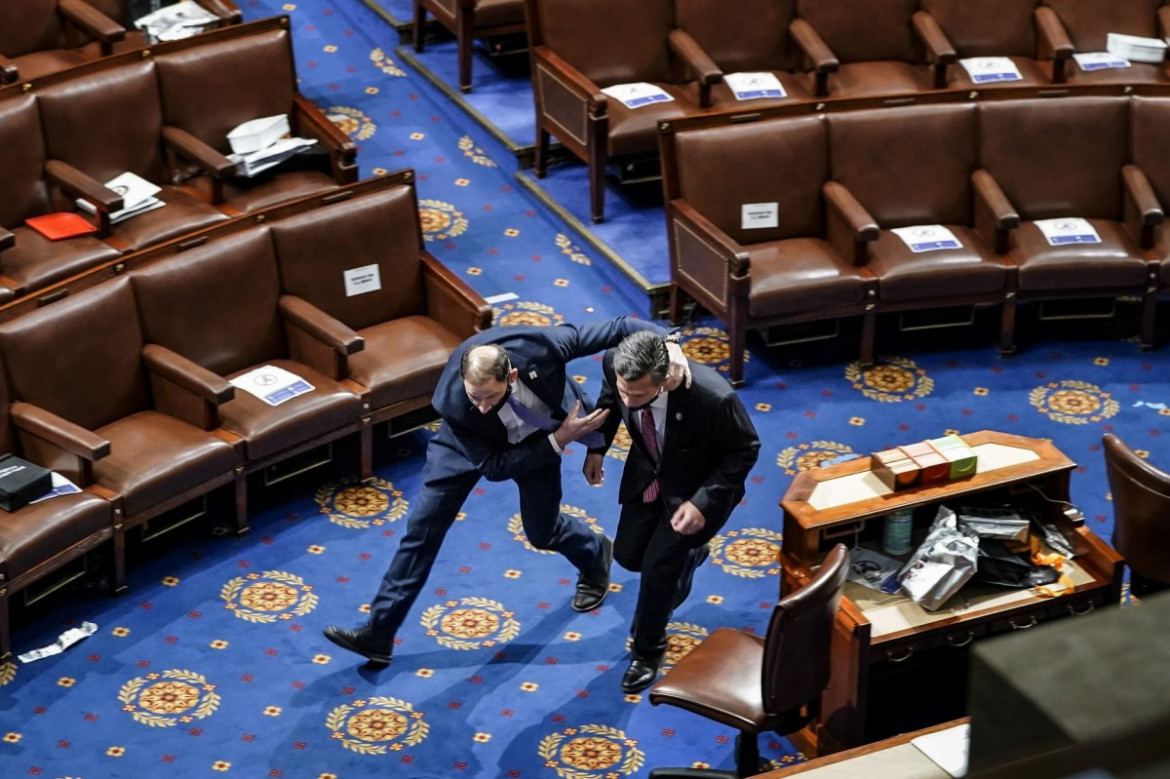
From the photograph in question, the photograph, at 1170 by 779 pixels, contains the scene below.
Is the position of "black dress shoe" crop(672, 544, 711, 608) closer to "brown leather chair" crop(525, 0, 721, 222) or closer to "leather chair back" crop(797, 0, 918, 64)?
"brown leather chair" crop(525, 0, 721, 222)

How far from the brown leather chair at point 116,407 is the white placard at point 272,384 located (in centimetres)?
23

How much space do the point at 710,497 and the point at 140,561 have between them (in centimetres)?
226

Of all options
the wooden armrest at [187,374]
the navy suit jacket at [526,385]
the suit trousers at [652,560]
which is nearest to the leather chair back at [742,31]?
the wooden armrest at [187,374]

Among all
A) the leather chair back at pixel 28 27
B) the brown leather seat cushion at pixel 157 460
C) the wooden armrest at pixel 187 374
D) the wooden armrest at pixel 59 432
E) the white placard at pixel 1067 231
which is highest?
the leather chair back at pixel 28 27

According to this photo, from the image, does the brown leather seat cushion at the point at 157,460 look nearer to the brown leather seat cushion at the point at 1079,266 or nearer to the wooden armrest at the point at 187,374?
the wooden armrest at the point at 187,374

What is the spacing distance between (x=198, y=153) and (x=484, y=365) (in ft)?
9.13

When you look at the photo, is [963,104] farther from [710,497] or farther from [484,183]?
[710,497]

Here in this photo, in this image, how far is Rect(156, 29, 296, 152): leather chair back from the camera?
6656 mm

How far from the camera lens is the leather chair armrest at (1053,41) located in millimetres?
7488

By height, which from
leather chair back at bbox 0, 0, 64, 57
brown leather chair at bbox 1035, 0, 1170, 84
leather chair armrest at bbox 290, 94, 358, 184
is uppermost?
leather chair back at bbox 0, 0, 64, 57

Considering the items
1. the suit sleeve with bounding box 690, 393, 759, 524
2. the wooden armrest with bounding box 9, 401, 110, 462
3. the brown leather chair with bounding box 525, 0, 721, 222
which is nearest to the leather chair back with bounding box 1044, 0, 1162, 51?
the brown leather chair with bounding box 525, 0, 721, 222

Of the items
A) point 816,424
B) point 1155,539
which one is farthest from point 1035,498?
point 816,424

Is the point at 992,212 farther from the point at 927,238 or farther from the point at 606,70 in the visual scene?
the point at 606,70

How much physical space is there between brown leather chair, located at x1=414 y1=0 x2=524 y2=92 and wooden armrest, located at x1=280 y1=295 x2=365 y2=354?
2728 mm
